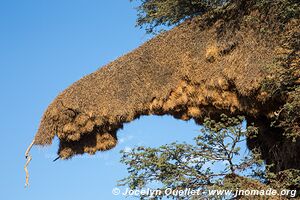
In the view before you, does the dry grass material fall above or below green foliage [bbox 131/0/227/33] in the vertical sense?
below

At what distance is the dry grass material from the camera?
1298 centimetres

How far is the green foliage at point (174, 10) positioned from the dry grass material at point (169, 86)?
44cm

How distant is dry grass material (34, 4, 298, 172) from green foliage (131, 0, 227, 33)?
0.44 metres

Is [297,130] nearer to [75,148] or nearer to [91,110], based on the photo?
[91,110]

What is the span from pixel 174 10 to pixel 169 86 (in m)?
2.42

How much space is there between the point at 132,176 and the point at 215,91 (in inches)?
118

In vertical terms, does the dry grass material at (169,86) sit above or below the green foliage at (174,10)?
below

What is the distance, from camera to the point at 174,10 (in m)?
15.4

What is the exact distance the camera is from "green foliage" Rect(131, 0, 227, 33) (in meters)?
14.5

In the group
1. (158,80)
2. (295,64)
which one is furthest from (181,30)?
(295,64)

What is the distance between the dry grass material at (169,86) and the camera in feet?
42.6

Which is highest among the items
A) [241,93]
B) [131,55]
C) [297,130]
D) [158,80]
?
[131,55]

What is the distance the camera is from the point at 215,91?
13.4 metres

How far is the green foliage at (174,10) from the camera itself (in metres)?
14.5
